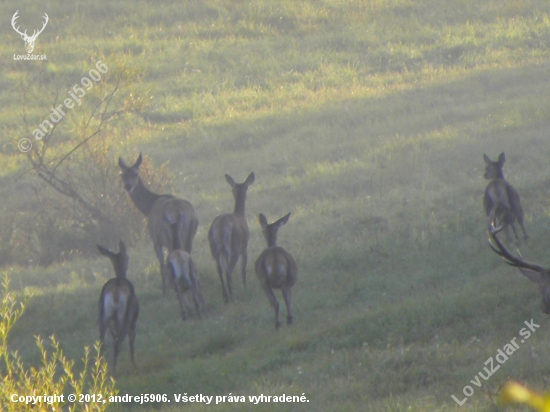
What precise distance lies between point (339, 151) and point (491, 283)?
961 centimetres

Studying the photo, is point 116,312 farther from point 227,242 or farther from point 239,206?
point 239,206

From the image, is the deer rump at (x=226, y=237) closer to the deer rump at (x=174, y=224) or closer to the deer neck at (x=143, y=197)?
the deer rump at (x=174, y=224)

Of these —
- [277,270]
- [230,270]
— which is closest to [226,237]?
[230,270]

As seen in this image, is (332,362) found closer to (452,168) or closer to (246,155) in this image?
(452,168)

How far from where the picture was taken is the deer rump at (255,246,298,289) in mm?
9164

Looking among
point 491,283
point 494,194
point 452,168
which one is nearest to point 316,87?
point 452,168

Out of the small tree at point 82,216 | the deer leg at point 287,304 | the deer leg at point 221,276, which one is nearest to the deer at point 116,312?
the deer leg at point 287,304

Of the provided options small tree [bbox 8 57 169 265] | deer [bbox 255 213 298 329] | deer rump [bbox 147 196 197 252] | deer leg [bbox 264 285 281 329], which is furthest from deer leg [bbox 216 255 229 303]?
small tree [bbox 8 57 169 265]

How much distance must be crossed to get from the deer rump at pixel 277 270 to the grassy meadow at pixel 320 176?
0.57 m

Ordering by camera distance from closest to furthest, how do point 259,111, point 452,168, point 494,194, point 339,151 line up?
point 494,194 < point 452,168 < point 339,151 < point 259,111

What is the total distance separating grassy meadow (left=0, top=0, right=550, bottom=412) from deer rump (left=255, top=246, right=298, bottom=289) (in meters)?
0.57

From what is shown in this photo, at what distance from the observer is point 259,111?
22.5 meters

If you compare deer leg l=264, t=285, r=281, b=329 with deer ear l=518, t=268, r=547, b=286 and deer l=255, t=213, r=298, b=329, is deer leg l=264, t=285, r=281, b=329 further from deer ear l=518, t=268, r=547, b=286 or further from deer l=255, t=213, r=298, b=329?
deer ear l=518, t=268, r=547, b=286

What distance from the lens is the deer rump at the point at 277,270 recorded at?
9164 mm
